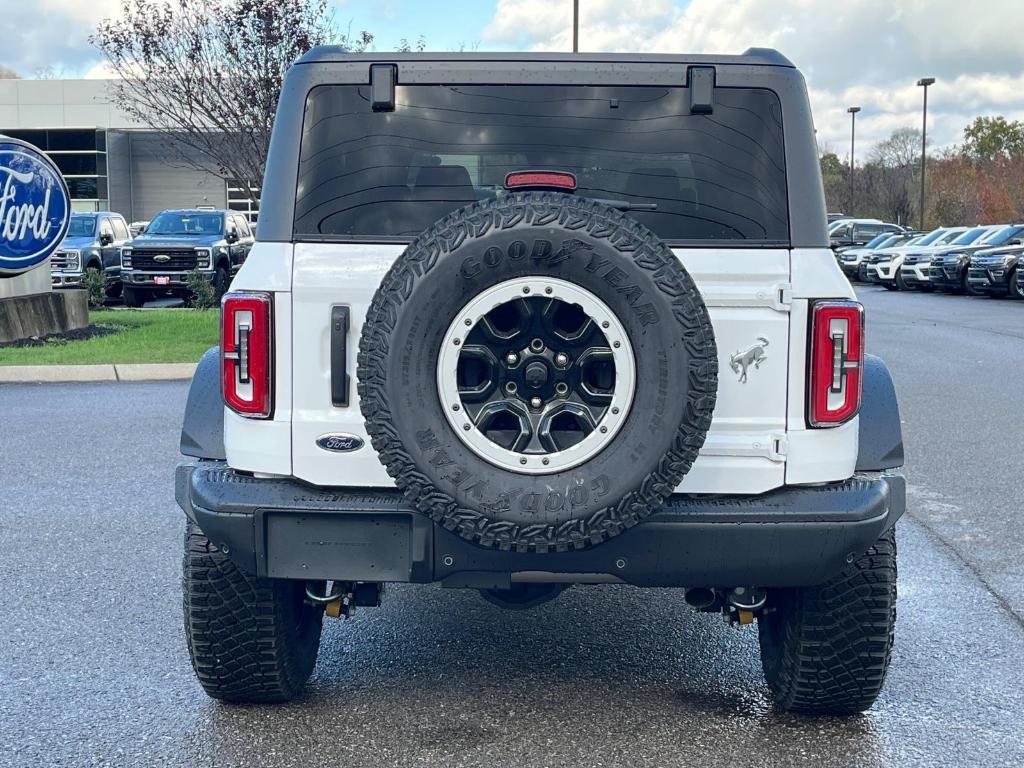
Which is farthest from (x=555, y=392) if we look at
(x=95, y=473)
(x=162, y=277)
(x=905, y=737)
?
(x=162, y=277)

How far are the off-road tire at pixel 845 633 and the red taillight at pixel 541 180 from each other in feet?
4.48

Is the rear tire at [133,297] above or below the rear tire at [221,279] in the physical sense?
below

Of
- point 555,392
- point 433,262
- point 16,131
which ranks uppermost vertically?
point 16,131

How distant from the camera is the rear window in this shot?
3.80 meters

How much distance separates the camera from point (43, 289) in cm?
1708

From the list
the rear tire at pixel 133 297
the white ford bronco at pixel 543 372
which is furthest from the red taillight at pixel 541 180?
the rear tire at pixel 133 297

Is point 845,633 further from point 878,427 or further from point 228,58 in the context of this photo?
point 228,58

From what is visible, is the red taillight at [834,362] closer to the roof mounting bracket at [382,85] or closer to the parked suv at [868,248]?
the roof mounting bracket at [382,85]

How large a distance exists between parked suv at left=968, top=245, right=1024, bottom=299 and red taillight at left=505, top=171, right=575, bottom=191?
1054 inches

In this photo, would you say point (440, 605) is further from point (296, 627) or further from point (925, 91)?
point (925, 91)

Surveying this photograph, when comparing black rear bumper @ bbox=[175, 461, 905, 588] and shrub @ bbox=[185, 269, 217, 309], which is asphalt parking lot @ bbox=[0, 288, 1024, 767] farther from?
shrub @ bbox=[185, 269, 217, 309]

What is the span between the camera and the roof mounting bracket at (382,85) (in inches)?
150

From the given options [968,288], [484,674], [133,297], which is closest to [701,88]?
[484,674]

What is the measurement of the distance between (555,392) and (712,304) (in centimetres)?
56
